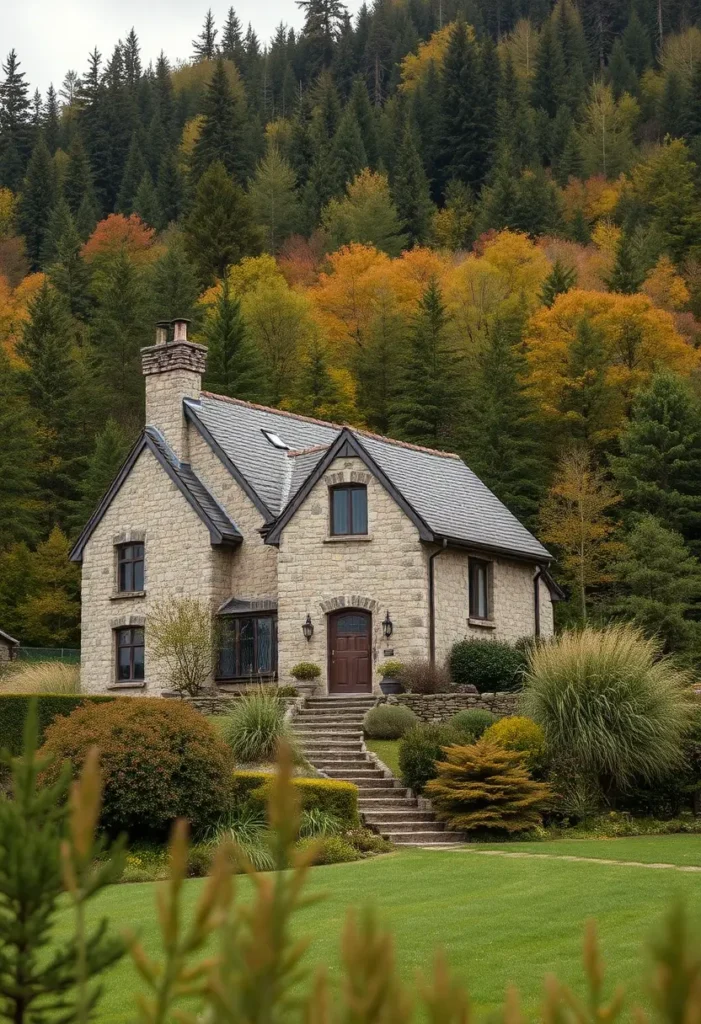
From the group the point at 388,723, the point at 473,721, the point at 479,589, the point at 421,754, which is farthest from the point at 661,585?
the point at 421,754

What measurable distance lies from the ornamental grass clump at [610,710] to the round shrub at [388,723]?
3826mm

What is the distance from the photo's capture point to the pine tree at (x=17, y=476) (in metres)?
51.2

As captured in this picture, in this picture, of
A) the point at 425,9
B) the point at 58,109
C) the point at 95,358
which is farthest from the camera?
the point at 425,9

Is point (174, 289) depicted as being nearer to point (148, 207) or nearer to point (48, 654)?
point (48, 654)

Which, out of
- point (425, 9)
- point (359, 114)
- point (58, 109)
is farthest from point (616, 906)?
point (425, 9)

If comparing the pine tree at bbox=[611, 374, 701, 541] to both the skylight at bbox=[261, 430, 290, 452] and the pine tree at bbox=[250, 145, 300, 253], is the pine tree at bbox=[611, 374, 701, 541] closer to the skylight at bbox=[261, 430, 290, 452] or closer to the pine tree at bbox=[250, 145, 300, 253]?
the skylight at bbox=[261, 430, 290, 452]

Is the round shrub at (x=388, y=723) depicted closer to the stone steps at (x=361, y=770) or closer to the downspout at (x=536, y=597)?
the stone steps at (x=361, y=770)

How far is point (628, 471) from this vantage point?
46156 millimetres

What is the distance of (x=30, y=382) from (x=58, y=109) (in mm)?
70636

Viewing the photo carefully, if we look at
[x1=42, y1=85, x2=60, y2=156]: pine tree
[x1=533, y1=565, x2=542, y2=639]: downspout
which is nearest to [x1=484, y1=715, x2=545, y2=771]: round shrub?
[x1=533, y1=565, x2=542, y2=639]: downspout

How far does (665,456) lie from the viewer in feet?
150

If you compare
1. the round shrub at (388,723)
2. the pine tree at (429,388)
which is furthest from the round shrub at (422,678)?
the pine tree at (429,388)

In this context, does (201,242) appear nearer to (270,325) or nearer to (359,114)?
(270,325)

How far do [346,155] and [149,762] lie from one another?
246ft
